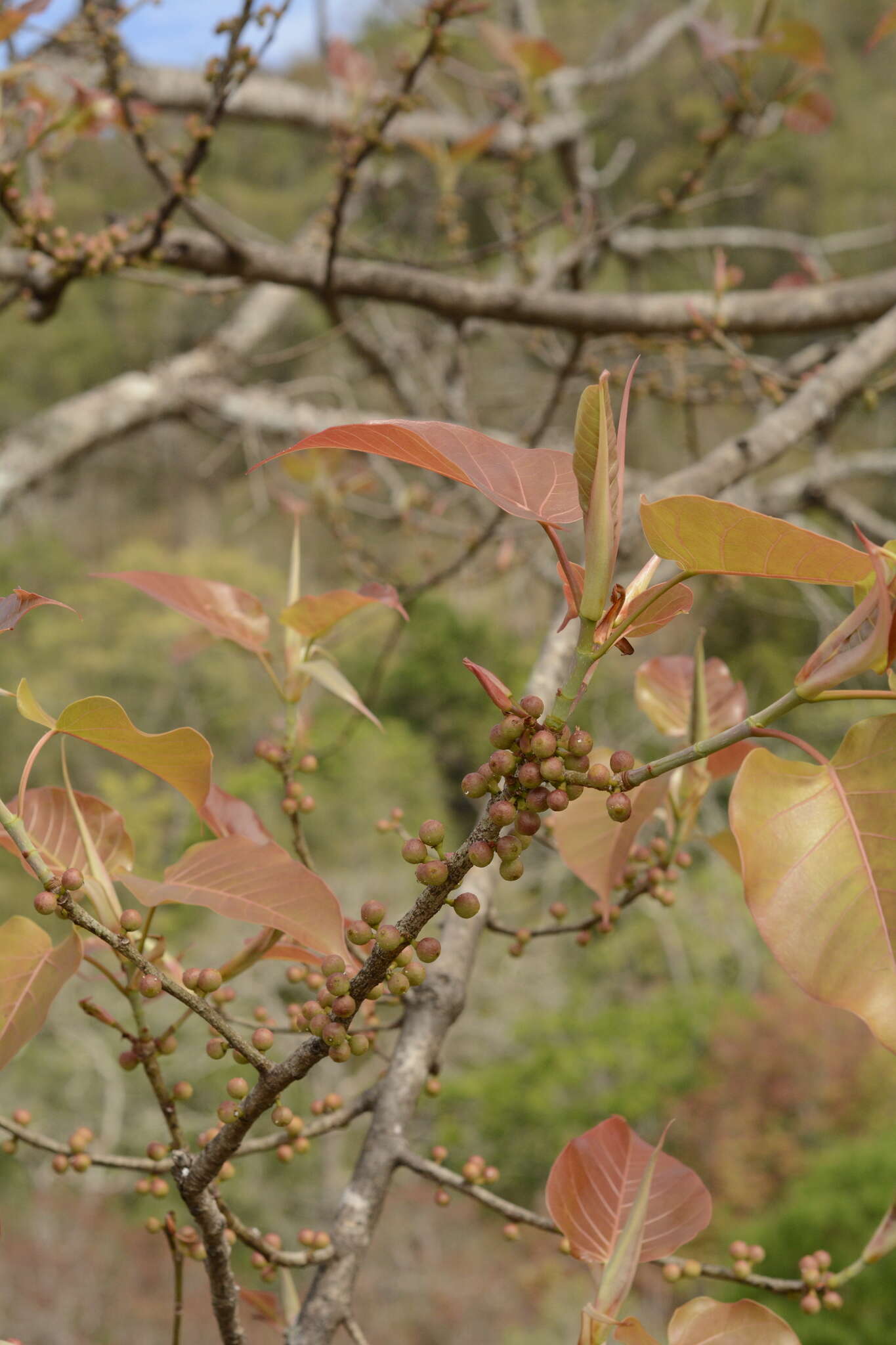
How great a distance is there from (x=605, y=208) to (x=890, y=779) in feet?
7.28

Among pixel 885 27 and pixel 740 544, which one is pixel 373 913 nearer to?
pixel 740 544

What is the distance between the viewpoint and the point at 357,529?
737cm

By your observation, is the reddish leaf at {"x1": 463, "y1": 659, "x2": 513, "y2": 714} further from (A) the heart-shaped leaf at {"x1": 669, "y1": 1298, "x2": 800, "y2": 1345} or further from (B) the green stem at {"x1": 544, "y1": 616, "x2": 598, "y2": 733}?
(A) the heart-shaped leaf at {"x1": 669, "y1": 1298, "x2": 800, "y2": 1345}

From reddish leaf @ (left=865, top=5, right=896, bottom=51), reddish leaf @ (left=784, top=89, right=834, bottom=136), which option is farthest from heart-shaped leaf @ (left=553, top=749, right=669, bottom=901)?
reddish leaf @ (left=784, top=89, right=834, bottom=136)

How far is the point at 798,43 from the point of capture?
1.18 metres

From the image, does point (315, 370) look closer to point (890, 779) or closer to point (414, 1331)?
point (414, 1331)

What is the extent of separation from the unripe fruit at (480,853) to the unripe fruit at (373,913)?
0.05 m

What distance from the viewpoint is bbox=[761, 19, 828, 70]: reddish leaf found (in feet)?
3.79

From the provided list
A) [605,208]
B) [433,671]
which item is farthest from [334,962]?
[433,671]

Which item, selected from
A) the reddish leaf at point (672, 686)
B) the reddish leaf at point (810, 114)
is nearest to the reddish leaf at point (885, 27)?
the reddish leaf at point (810, 114)

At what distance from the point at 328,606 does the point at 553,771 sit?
10.4 inches

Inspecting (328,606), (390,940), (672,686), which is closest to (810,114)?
(672,686)

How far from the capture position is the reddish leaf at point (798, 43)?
1156mm

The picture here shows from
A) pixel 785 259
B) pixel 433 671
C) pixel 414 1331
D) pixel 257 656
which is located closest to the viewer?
pixel 257 656
